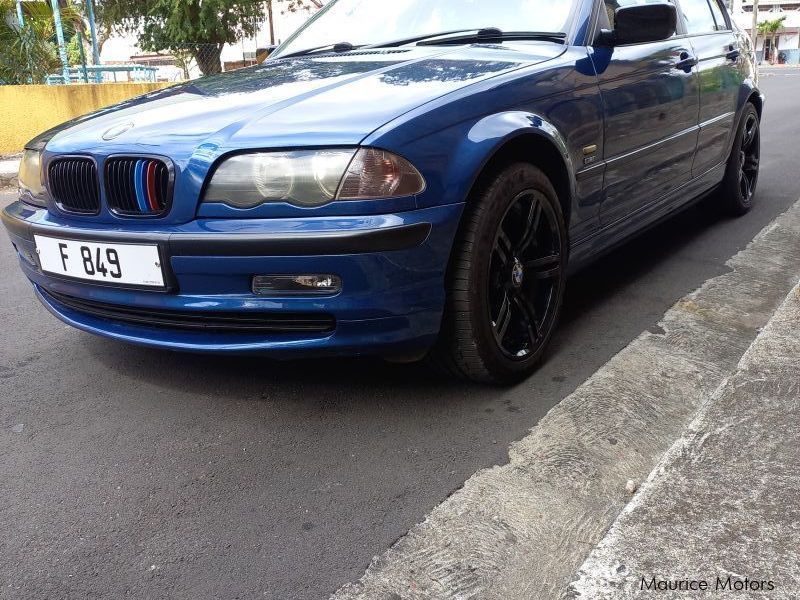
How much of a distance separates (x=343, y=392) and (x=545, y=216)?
911mm

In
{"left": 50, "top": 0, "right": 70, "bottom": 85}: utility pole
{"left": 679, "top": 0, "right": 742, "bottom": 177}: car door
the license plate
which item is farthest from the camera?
{"left": 50, "top": 0, "right": 70, "bottom": 85}: utility pole

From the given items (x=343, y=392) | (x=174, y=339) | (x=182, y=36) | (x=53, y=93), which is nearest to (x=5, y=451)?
(x=174, y=339)

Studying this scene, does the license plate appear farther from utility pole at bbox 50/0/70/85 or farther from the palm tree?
the palm tree

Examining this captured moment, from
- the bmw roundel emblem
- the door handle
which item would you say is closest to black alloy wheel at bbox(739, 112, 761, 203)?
the door handle

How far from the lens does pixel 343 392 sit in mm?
2580

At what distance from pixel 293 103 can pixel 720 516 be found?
1.60 meters

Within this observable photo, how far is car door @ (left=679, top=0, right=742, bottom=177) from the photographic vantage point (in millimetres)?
4004

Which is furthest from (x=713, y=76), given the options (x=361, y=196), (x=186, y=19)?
(x=186, y=19)

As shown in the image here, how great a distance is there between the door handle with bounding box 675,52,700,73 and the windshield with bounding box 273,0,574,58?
2.65 feet

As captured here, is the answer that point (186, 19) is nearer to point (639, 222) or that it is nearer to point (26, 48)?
point (26, 48)

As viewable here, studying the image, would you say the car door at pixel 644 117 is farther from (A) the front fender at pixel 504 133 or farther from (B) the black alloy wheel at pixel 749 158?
(B) the black alloy wheel at pixel 749 158

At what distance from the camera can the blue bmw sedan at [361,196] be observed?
2094 millimetres

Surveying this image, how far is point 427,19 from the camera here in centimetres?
324

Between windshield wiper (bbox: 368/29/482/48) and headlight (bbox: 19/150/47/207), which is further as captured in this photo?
windshield wiper (bbox: 368/29/482/48)
